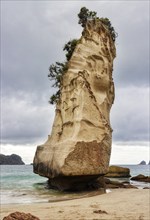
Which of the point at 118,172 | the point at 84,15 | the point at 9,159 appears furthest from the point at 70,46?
the point at 9,159

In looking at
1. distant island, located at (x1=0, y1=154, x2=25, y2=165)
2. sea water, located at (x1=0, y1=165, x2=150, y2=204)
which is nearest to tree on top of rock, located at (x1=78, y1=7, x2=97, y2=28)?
sea water, located at (x1=0, y1=165, x2=150, y2=204)

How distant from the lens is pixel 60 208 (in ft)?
42.0

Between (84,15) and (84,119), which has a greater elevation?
(84,15)

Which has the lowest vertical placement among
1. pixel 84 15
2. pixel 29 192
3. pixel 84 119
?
pixel 29 192

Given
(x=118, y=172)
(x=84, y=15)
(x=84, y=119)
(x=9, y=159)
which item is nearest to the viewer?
(x=84, y=119)

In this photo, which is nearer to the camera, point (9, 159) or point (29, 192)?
point (29, 192)

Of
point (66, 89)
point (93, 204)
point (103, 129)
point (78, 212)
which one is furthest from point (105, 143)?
point (78, 212)

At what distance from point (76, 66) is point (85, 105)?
10.5ft

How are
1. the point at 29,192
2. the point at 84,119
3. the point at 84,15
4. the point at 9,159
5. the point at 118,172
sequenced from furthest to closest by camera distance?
the point at 9,159
the point at 118,172
the point at 84,15
the point at 84,119
the point at 29,192

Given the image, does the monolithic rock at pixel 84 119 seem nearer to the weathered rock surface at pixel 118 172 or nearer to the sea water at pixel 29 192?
the sea water at pixel 29 192

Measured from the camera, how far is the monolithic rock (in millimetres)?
20453

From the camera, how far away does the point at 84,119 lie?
74.1 ft

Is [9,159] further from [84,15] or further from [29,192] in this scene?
[29,192]

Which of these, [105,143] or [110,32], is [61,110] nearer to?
[105,143]
